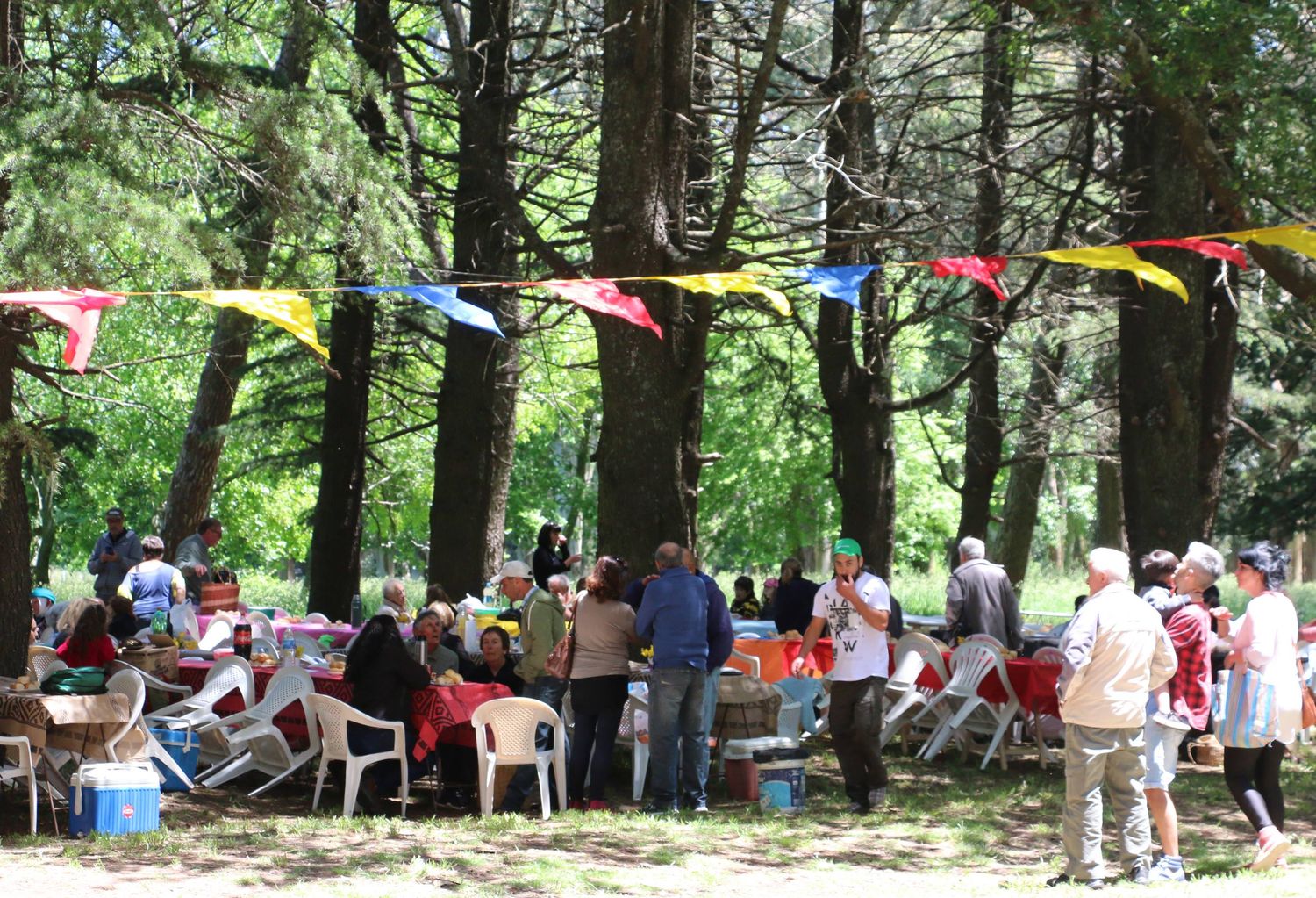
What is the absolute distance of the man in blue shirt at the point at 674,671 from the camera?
874 centimetres

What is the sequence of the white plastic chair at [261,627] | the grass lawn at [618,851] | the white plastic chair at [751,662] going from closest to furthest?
Result: the grass lawn at [618,851] → the white plastic chair at [751,662] → the white plastic chair at [261,627]

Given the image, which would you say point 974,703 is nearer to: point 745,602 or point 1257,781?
point 1257,781

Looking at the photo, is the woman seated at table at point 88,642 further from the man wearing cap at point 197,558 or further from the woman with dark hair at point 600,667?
the man wearing cap at point 197,558

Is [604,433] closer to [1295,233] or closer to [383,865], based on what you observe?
[383,865]

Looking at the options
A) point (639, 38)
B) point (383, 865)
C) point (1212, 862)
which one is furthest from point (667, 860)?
point (639, 38)

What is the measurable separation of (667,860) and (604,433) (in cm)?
354

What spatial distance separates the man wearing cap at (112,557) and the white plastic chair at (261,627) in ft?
4.16

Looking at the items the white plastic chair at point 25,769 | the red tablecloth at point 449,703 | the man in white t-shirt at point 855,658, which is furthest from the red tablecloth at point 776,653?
the white plastic chair at point 25,769

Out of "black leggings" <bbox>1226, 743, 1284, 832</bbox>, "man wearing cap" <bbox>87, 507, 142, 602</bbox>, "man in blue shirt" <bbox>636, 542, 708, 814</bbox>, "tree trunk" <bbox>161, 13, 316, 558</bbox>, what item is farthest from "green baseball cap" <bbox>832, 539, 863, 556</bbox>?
"man wearing cap" <bbox>87, 507, 142, 602</bbox>

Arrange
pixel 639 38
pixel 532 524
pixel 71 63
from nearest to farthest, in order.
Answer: pixel 71 63 < pixel 639 38 < pixel 532 524

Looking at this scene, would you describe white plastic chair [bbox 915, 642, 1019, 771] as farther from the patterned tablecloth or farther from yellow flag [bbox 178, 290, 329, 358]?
the patterned tablecloth

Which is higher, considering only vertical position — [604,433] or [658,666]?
[604,433]

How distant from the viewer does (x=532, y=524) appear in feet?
175

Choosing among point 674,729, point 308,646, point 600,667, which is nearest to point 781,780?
point 674,729
